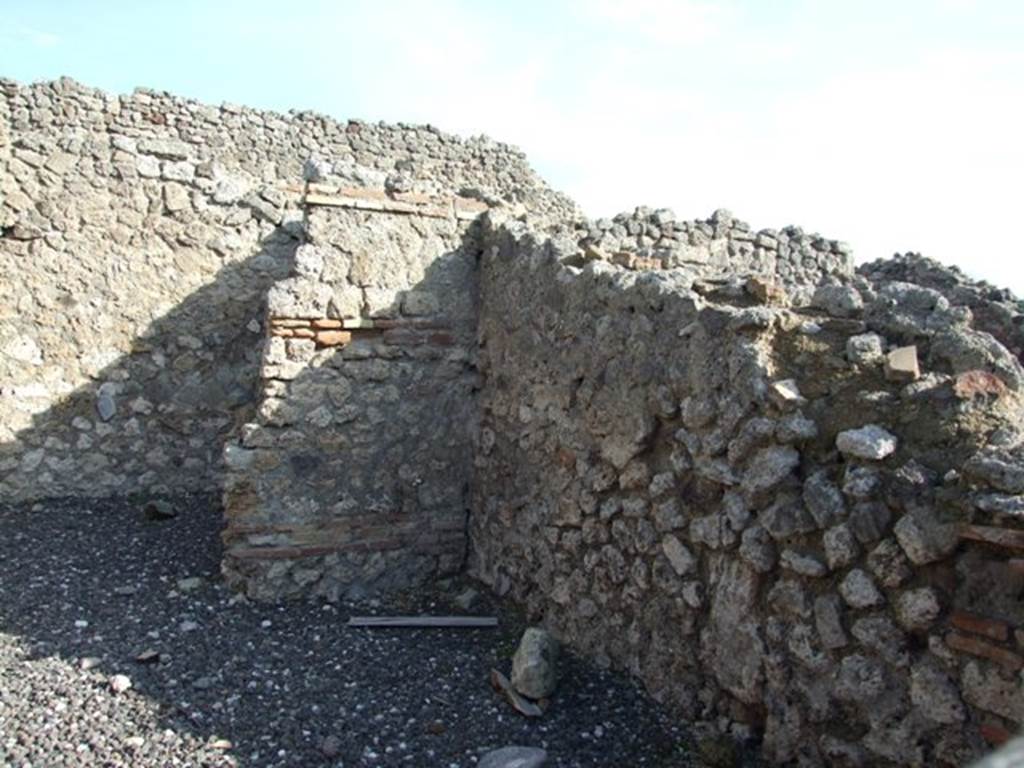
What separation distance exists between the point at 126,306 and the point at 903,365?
5.43 metres

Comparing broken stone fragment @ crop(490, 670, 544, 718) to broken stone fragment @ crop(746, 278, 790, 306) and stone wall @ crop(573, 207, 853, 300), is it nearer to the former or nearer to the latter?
broken stone fragment @ crop(746, 278, 790, 306)

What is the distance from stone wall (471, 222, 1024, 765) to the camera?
9.00ft

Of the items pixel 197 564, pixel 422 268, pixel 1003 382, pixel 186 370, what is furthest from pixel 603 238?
pixel 1003 382

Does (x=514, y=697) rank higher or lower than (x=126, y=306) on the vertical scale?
lower

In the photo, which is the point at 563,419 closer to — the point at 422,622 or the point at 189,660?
the point at 422,622

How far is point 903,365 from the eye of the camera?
323 centimetres

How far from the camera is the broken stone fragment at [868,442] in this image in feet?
9.85

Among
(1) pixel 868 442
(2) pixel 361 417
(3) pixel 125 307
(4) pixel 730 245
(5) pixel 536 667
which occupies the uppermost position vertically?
(4) pixel 730 245

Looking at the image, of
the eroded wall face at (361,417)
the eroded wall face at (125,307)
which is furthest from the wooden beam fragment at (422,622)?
the eroded wall face at (125,307)

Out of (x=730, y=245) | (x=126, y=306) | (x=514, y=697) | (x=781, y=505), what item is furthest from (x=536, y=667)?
(x=730, y=245)

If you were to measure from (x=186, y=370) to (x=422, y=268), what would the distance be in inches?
92.2

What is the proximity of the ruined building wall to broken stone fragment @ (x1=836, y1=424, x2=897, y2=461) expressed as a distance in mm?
3484

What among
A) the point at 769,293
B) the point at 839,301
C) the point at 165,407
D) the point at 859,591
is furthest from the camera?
the point at 165,407

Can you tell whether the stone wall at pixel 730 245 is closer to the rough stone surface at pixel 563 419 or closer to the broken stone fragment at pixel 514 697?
the rough stone surface at pixel 563 419
